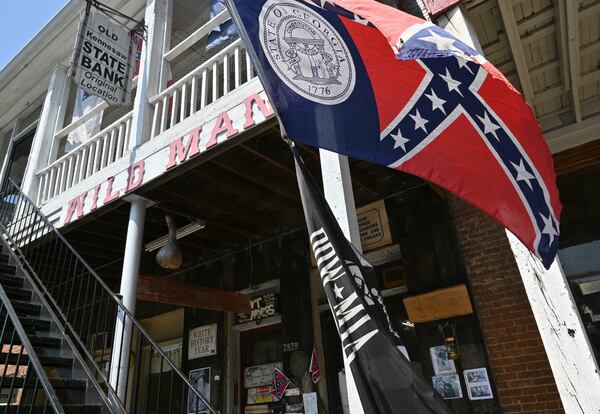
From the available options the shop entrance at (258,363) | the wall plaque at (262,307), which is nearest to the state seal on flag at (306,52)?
the wall plaque at (262,307)

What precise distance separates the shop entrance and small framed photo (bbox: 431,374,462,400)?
8.08ft

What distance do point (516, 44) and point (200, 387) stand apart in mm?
6508

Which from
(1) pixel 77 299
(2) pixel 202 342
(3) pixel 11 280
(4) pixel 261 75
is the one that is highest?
(3) pixel 11 280

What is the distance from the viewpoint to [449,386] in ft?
15.2

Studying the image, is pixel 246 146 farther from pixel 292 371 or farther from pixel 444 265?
pixel 292 371

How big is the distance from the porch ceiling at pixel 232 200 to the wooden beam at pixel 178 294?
107cm

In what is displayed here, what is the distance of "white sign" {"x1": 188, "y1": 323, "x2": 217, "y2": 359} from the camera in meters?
7.01

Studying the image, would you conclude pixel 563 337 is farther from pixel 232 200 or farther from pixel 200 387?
pixel 200 387

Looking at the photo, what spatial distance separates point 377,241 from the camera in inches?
225

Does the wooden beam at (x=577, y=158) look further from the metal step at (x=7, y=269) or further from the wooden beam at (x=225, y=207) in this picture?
the metal step at (x=7, y=269)

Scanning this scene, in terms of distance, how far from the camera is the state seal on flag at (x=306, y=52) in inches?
97.8

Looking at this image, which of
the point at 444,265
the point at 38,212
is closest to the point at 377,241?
the point at 444,265

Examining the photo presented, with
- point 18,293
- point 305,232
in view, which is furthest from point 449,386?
point 18,293

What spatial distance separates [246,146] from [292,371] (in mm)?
3332
